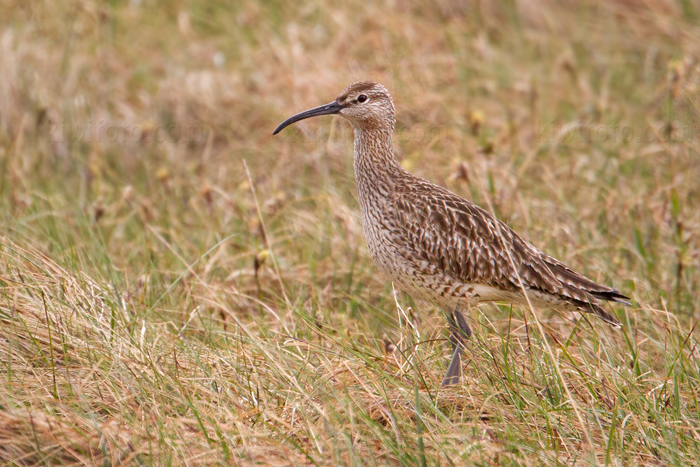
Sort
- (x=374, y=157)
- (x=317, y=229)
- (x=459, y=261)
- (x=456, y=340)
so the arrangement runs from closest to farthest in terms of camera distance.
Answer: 1. (x=456, y=340)
2. (x=459, y=261)
3. (x=374, y=157)
4. (x=317, y=229)

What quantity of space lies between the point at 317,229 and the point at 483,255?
205cm

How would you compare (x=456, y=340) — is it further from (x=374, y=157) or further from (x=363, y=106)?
(x=363, y=106)

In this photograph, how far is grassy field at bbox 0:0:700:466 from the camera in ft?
12.9

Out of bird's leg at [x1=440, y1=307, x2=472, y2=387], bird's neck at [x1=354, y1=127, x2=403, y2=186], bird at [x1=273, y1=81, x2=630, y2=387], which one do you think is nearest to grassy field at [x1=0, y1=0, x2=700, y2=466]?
bird's leg at [x1=440, y1=307, x2=472, y2=387]

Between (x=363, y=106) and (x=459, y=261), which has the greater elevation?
(x=363, y=106)

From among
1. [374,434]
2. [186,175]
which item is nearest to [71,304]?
[374,434]

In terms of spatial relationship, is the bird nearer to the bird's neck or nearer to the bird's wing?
the bird's wing

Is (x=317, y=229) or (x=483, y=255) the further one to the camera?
(x=317, y=229)

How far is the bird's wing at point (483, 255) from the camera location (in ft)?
16.3

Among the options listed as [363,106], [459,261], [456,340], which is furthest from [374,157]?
[456,340]

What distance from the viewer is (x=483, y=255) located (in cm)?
506

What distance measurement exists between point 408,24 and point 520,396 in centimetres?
693

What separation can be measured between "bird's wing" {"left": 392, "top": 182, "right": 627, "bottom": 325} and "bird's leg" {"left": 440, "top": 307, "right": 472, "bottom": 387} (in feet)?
→ 0.81

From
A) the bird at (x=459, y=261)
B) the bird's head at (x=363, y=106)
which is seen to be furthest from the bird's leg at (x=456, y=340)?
the bird's head at (x=363, y=106)
